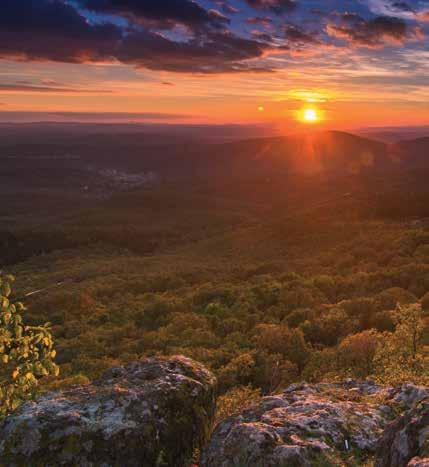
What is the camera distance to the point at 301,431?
726 centimetres

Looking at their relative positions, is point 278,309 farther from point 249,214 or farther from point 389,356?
point 249,214

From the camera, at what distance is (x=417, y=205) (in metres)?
91.8

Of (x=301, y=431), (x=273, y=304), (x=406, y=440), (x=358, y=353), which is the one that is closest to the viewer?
(x=406, y=440)

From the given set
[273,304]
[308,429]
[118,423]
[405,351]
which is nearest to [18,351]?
[118,423]

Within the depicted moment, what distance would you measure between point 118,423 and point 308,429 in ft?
10.5

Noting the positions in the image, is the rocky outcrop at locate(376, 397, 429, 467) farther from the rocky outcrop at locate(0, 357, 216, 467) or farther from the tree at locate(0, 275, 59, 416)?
the tree at locate(0, 275, 59, 416)

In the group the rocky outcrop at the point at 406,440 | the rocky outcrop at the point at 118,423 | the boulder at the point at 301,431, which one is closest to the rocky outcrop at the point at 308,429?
the boulder at the point at 301,431

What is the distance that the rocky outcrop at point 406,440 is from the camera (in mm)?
5836

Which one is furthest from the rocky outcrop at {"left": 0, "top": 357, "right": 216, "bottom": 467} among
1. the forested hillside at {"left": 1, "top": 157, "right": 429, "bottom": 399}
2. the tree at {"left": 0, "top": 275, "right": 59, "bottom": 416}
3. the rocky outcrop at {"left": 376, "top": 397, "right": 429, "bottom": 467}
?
the rocky outcrop at {"left": 376, "top": 397, "right": 429, "bottom": 467}

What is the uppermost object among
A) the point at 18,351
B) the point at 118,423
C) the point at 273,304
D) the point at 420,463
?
the point at 420,463

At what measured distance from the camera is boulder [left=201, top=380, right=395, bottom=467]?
6.66 m

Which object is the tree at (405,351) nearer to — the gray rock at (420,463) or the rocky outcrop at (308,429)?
the rocky outcrop at (308,429)

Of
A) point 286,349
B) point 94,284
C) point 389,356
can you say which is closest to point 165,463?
point 389,356

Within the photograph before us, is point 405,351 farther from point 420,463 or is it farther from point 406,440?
point 420,463
